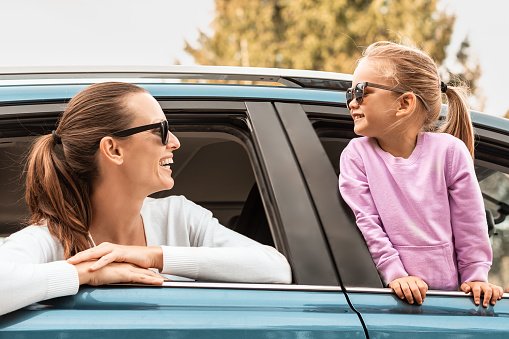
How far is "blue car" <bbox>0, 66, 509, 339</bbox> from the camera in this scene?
54.2 inches

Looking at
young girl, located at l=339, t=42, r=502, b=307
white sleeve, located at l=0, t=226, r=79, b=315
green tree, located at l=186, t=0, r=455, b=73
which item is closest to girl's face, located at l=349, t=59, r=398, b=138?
young girl, located at l=339, t=42, r=502, b=307

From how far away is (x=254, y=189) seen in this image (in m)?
2.47

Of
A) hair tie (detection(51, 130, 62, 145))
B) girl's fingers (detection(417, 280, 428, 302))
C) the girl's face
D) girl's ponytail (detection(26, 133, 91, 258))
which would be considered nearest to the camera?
girl's fingers (detection(417, 280, 428, 302))

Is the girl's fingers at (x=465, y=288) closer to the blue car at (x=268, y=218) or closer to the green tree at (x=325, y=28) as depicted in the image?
the blue car at (x=268, y=218)

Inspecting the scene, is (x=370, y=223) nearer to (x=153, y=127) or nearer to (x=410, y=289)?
(x=410, y=289)

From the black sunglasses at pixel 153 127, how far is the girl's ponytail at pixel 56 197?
0.19m

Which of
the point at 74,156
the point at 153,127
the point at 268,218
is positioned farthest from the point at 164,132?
the point at 268,218

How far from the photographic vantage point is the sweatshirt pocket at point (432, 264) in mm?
1675

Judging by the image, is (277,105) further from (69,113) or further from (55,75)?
(55,75)

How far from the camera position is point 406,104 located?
77.4 inches

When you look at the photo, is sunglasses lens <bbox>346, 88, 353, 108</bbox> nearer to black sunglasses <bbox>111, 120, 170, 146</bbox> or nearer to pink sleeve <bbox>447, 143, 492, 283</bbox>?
pink sleeve <bbox>447, 143, 492, 283</bbox>

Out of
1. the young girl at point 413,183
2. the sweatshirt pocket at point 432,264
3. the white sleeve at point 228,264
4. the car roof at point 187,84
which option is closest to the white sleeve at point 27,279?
the white sleeve at point 228,264

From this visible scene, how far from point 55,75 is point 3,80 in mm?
219

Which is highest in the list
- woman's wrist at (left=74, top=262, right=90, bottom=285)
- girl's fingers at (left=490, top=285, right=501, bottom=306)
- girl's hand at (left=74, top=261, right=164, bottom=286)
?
woman's wrist at (left=74, top=262, right=90, bottom=285)
